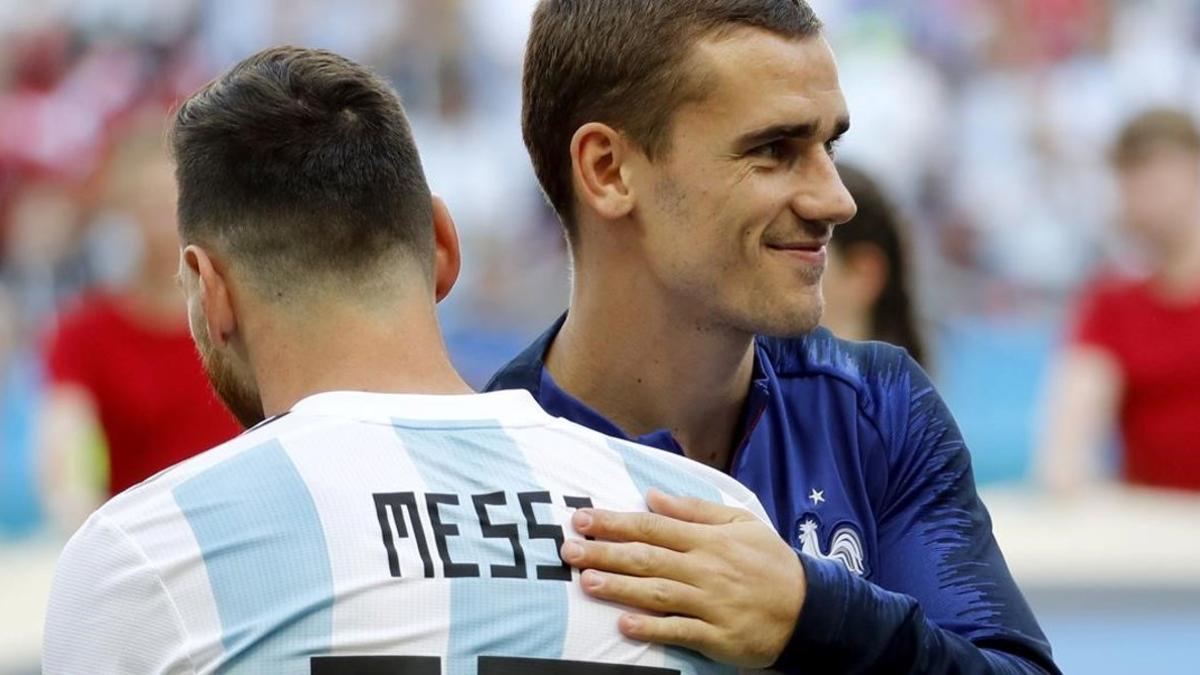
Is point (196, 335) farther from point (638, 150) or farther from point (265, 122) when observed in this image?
point (638, 150)

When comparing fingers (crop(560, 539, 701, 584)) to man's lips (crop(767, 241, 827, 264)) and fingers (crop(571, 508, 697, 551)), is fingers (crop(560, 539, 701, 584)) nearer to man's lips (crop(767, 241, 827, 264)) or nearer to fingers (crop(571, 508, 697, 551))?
fingers (crop(571, 508, 697, 551))

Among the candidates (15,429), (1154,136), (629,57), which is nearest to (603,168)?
(629,57)

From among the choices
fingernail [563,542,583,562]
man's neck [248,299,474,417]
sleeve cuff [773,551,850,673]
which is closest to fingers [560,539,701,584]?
fingernail [563,542,583,562]

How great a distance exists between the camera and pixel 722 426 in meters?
2.58

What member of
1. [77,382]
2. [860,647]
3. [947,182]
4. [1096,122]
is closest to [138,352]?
[77,382]

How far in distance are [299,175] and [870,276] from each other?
260 cm

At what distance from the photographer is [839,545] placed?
7.93ft

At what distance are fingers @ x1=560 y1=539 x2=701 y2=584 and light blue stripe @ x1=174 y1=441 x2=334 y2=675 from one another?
0.81 feet

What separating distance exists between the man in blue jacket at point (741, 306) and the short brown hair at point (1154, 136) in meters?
3.99

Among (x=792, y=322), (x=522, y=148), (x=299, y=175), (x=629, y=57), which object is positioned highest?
(x=522, y=148)

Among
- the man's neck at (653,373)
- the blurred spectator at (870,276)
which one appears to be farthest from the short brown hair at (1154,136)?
the man's neck at (653,373)

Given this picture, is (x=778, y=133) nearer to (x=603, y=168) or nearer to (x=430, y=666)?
(x=603, y=168)

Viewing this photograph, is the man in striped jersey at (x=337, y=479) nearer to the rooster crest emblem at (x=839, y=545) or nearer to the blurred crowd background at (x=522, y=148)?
the rooster crest emblem at (x=839, y=545)

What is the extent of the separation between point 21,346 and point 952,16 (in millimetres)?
5644
